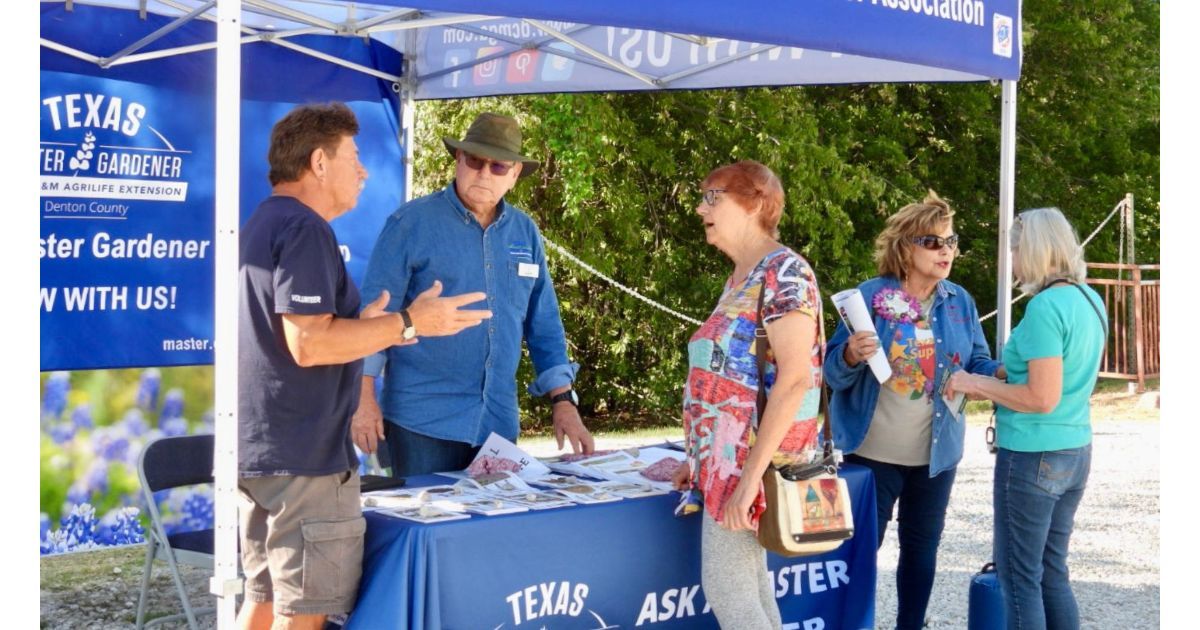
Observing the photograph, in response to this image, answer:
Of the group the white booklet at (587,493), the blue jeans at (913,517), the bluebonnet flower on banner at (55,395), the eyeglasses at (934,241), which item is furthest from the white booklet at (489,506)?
the bluebonnet flower on banner at (55,395)

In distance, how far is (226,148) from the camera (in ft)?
8.48

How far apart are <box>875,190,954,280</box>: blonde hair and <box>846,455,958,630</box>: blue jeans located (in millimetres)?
593

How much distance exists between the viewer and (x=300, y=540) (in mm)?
2674

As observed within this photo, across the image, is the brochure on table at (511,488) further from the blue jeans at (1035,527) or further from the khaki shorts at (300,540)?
the blue jeans at (1035,527)

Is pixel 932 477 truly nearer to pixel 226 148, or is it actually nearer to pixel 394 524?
pixel 394 524

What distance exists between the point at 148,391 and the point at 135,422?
0.15 m

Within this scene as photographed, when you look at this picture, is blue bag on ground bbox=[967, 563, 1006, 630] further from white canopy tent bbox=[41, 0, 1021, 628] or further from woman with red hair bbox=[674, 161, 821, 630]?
woman with red hair bbox=[674, 161, 821, 630]

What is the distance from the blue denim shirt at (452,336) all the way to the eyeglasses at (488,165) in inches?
3.8

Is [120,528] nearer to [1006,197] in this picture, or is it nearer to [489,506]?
[489,506]

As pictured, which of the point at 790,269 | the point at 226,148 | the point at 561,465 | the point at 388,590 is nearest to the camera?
the point at 226,148

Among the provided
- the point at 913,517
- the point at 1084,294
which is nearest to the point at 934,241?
the point at 1084,294

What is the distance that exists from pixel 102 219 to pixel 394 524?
277 centimetres

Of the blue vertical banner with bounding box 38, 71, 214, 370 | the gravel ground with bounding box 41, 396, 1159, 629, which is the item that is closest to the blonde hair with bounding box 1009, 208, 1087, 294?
the gravel ground with bounding box 41, 396, 1159, 629

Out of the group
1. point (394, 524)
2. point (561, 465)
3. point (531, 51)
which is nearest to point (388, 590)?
point (394, 524)
